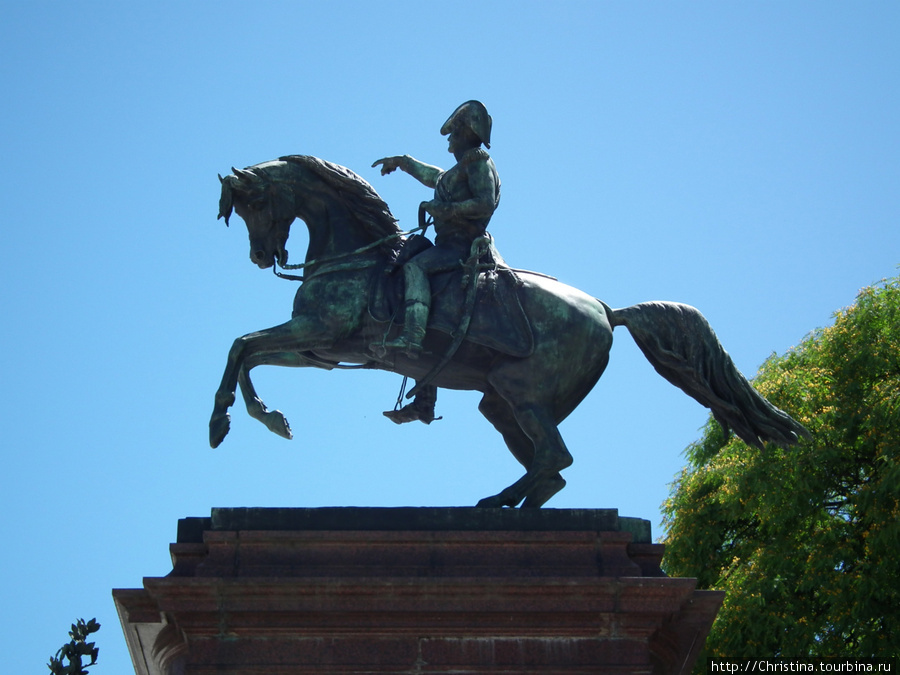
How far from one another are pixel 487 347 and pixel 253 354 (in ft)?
6.31

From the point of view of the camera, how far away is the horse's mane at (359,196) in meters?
13.8

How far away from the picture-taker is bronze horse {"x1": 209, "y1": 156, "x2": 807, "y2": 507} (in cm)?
1284

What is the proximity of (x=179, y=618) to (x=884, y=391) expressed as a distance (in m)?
14.2

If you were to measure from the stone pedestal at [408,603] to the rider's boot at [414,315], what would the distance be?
1.85 metres

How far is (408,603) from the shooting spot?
11039 mm

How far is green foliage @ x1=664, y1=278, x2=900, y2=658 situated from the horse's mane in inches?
319

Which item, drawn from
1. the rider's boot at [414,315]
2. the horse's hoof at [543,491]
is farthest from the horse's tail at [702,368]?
the rider's boot at [414,315]

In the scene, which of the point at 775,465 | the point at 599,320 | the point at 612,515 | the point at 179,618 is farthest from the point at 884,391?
the point at 179,618

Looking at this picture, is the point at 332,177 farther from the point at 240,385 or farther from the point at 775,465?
the point at 775,465

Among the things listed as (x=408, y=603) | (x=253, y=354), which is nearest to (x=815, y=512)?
(x=253, y=354)

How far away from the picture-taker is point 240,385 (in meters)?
13.1

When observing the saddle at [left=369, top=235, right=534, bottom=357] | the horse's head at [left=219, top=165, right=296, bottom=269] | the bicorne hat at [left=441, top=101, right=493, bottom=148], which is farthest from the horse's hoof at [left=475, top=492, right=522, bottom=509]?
the bicorne hat at [left=441, top=101, right=493, bottom=148]

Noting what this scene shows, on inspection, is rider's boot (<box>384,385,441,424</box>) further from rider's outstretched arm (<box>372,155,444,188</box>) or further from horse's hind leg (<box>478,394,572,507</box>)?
rider's outstretched arm (<box>372,155,444,188</box>)

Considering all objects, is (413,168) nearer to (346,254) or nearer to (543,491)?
(346,254)
